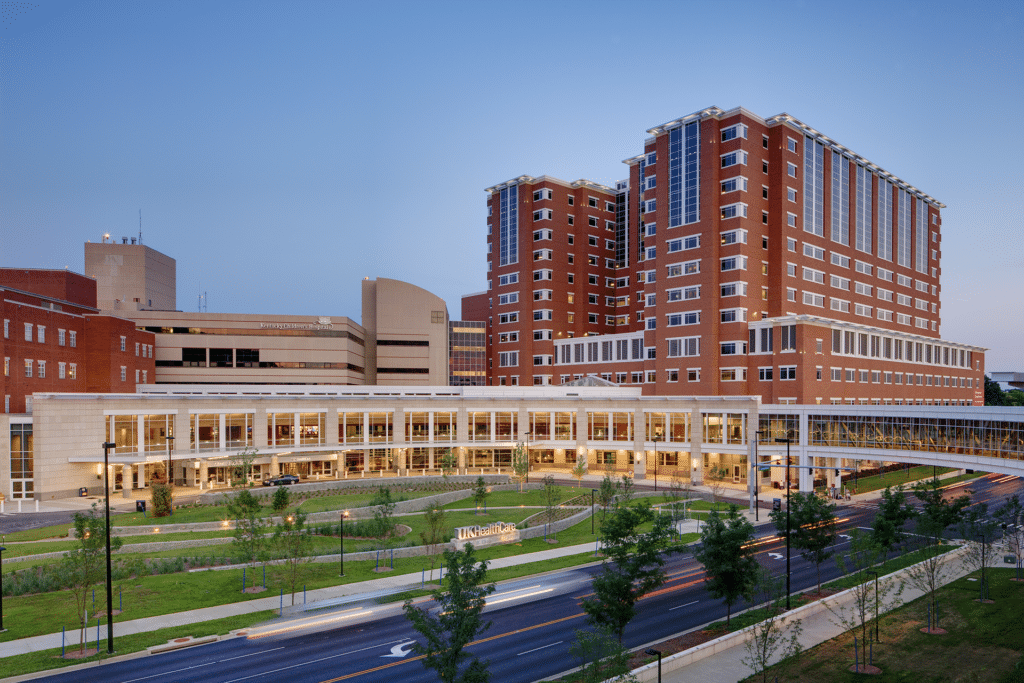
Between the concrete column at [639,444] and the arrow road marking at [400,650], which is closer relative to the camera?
the arrow road marking at [400,650]

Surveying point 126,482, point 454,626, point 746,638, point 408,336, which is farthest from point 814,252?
point 126,482

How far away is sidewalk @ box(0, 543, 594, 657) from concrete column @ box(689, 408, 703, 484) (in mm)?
43313

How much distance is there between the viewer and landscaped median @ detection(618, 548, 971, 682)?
26.3 meters

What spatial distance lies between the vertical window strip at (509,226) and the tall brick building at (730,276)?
1.29 feet

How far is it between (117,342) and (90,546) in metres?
66.8

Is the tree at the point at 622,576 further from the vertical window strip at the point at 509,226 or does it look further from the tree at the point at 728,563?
the vertical window strip at the point at 509,226

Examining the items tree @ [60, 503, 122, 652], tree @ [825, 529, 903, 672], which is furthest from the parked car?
tree @ [825, 529, 903, 672]

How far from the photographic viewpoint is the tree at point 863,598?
30.3 meters

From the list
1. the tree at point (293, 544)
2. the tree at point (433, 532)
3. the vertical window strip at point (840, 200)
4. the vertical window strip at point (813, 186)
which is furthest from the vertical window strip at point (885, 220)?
the tree at point (293, 544)

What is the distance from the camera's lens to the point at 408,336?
404 ft

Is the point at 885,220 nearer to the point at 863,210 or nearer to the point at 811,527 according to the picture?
the point at 863,210

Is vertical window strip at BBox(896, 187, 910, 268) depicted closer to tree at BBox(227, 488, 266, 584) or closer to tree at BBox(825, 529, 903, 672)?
tree at BBox(825, 529, 903, 672)

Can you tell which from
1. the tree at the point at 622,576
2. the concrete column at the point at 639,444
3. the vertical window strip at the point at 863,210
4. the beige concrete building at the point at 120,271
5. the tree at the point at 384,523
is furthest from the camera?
the beige concrete building at the point at 120,271

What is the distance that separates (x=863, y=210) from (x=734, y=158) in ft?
120
